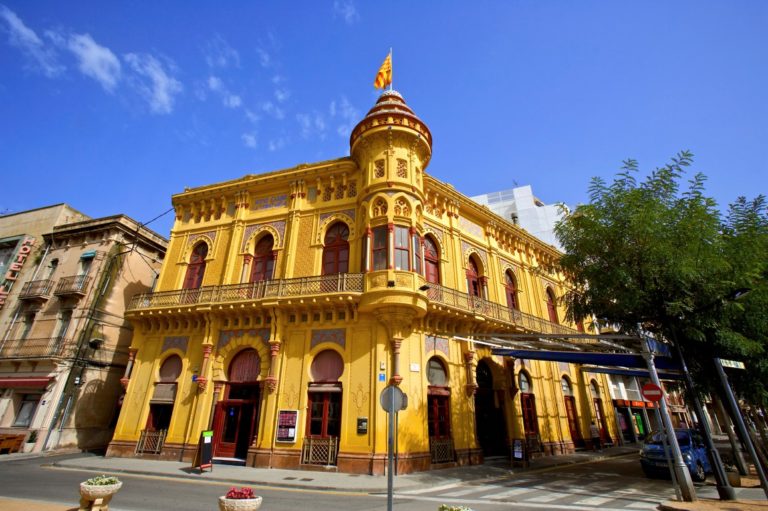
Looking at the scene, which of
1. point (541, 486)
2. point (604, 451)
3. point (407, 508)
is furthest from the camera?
point (604, 451)

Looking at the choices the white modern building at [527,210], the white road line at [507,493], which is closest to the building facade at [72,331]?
the white road line at [507,493]

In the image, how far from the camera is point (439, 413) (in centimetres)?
1593

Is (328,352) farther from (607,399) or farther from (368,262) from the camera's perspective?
(607,399)

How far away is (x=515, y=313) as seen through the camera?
2077 cm

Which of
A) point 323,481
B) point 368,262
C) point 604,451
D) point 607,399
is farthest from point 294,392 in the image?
point 607,399

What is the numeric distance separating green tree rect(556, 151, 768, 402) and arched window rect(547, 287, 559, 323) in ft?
38.0

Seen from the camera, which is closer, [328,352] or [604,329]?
[328,352]

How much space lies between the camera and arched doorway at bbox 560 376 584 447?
885 inches

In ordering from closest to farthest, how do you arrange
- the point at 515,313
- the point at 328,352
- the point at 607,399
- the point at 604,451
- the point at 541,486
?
the point at 541,486 → the point at 328,352 → the point at 515,313 → the point at 604,451 → the point at 607,399

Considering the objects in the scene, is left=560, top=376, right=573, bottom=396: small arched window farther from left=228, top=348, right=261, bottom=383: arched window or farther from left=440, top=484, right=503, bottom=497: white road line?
left=228, top=348, right=261, bottom=383: arched window

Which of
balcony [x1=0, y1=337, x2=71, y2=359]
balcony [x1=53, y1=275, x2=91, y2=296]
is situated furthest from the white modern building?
balcony [x1=0, y1=337, x2=71, y2=359]

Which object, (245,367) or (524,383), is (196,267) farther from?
(524,383)

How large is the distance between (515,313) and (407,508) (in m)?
14.0

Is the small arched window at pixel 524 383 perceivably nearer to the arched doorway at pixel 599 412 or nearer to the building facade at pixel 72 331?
the arched doorway at pixel 599 412
